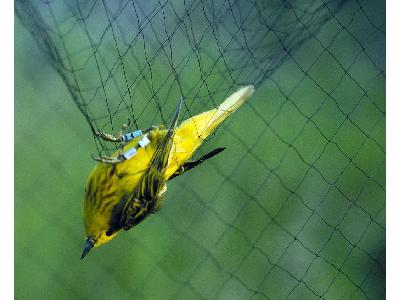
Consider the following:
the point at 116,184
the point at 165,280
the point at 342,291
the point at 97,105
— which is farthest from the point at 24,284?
→ the point at 342,291

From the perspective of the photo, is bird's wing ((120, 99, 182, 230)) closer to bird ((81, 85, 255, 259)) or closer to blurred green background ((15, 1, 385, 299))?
bird ((81, 85, 255, 259))

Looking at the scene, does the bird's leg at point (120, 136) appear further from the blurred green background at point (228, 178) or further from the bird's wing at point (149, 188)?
the blurred green background at point (228, 178)

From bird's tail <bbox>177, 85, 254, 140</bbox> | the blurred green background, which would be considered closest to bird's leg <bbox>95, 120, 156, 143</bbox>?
bird's tail <bbox>177, 85, 254, 140</bbox>

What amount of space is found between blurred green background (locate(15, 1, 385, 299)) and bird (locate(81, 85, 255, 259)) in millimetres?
316

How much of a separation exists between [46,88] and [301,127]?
2.18ft

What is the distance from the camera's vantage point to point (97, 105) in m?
1.80

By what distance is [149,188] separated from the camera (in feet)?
4.41

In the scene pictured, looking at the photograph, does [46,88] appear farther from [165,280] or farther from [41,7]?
[165,280]

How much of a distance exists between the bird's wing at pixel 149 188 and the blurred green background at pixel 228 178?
0.37 m

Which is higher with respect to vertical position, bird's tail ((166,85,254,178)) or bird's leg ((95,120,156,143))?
bird's leg ((95,120,156,143))

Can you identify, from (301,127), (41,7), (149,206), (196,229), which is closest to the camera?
(149,206)

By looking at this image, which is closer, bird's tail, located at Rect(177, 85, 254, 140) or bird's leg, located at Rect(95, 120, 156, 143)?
bird's leg, located at Rect(95, 120, 156, 143)

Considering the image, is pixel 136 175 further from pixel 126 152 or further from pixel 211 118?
pixel 211 118

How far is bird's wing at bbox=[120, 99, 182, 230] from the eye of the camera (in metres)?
1.31
